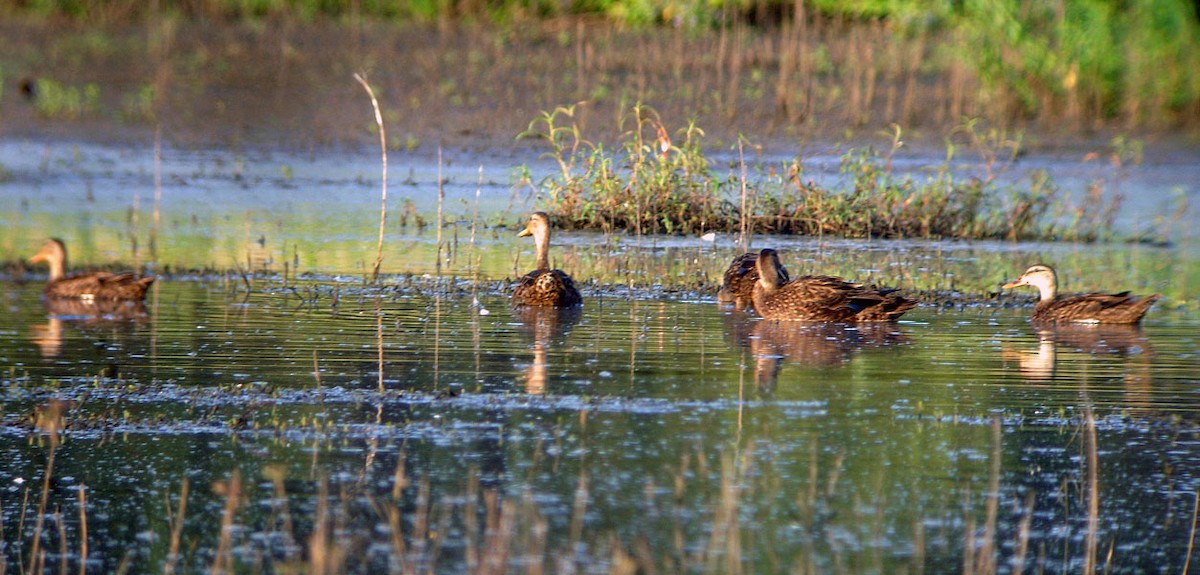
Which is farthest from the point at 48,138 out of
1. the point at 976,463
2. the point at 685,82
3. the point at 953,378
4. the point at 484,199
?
the point at 976,463

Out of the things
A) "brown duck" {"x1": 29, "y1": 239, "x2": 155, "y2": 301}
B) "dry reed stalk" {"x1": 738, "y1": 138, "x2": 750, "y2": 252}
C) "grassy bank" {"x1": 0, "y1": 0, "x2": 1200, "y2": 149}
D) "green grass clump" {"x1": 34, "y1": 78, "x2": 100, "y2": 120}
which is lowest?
"brown duck" {"x1": 29, "y1": 239, "x2": 155, "y2": 301}

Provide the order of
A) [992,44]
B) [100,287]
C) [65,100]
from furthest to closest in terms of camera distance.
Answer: [65,100]
[992,44]
[100,287]

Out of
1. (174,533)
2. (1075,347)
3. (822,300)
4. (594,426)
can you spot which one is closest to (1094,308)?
(1075,347)

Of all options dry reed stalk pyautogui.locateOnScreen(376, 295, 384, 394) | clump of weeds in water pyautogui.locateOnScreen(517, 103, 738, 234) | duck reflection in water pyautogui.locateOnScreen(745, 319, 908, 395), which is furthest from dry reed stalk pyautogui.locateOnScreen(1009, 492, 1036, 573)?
clump of weeds in water pyautogui.locateOnScreen(517, 103, 738, 234)

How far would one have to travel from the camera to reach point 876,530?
21.8 ft

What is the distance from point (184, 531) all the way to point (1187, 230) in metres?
14.2

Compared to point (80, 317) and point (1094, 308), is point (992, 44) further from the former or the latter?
point (80, 317)

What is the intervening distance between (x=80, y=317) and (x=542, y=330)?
10.6 feet

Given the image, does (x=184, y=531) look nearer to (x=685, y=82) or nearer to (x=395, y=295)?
(x=395, y=295)

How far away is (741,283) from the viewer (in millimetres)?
12719

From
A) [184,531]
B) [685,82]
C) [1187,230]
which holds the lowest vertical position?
[184,531]

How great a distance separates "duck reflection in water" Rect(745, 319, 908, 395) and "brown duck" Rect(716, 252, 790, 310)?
557mm

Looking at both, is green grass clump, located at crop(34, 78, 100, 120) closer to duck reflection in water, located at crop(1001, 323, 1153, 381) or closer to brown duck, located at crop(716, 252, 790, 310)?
brown duck, located at crop(716, 252, 790, 310)

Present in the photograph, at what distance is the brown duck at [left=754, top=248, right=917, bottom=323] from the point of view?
11898 mm
